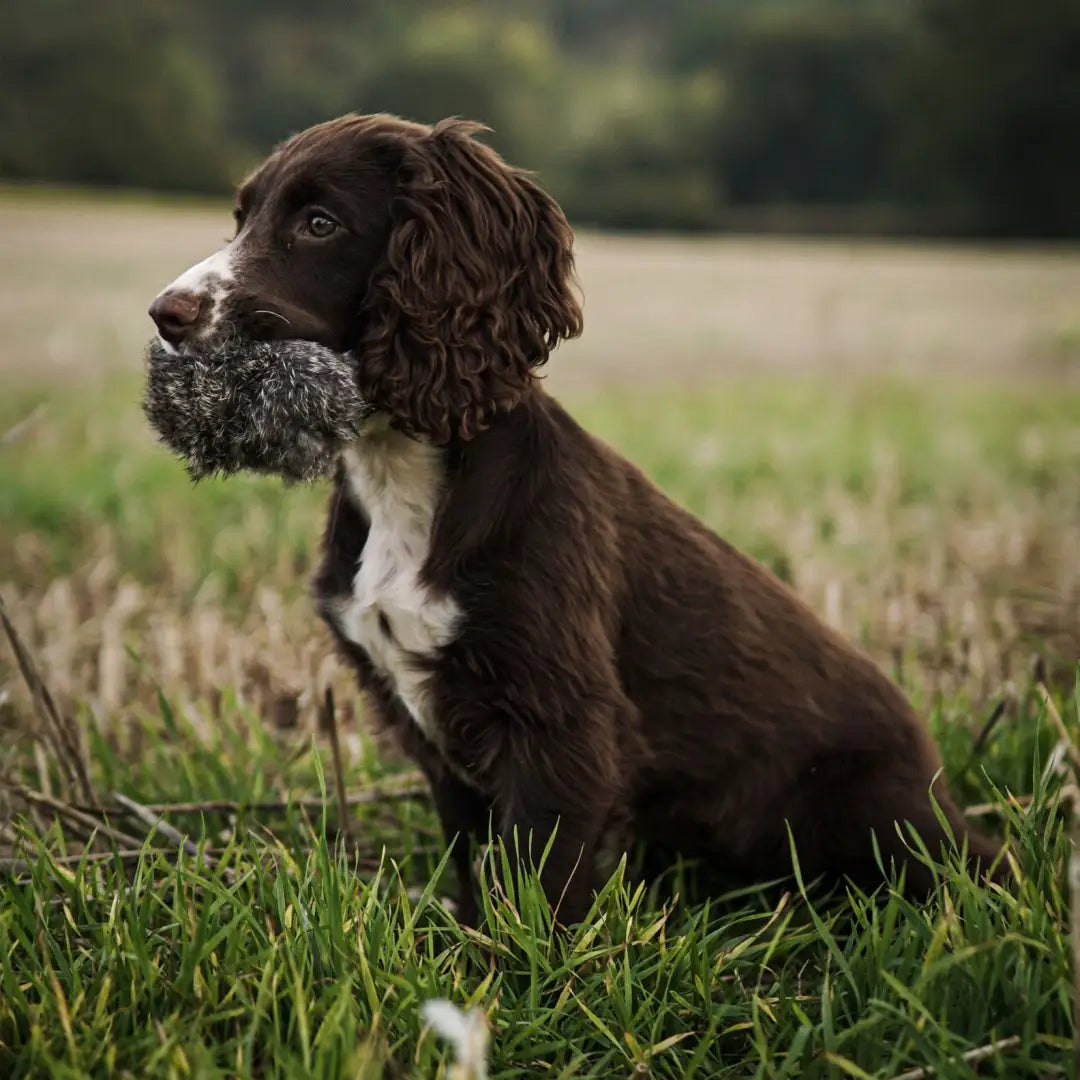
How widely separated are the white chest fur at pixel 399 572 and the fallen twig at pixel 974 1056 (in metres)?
1.11

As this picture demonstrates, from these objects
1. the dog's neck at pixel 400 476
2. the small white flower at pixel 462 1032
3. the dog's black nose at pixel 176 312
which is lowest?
the small white flower at pixel 462 1032

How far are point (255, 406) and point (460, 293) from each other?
1.45 ft

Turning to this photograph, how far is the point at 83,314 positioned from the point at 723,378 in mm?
6095

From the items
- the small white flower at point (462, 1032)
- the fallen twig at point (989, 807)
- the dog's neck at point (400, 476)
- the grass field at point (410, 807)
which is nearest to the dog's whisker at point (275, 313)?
the dog's neck at point (400, 476)

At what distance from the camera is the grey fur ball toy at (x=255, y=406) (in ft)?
7.33

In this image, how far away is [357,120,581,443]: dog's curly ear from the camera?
235 cm

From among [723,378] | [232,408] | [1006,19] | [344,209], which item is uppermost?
[1006,19]

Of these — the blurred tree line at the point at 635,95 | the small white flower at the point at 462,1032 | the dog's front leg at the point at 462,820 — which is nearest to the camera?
the small white flower at the point at 462,1032

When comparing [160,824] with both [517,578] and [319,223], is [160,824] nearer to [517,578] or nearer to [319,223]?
[517,578]

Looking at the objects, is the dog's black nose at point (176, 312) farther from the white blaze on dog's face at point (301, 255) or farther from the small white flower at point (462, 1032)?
the small white flower at point (462, 1032)

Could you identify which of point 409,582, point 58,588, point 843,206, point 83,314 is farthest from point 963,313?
point 843,206

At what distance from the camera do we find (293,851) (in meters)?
2.62

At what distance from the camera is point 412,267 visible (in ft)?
7.68

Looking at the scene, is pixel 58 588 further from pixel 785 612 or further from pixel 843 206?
pixel 843 206
